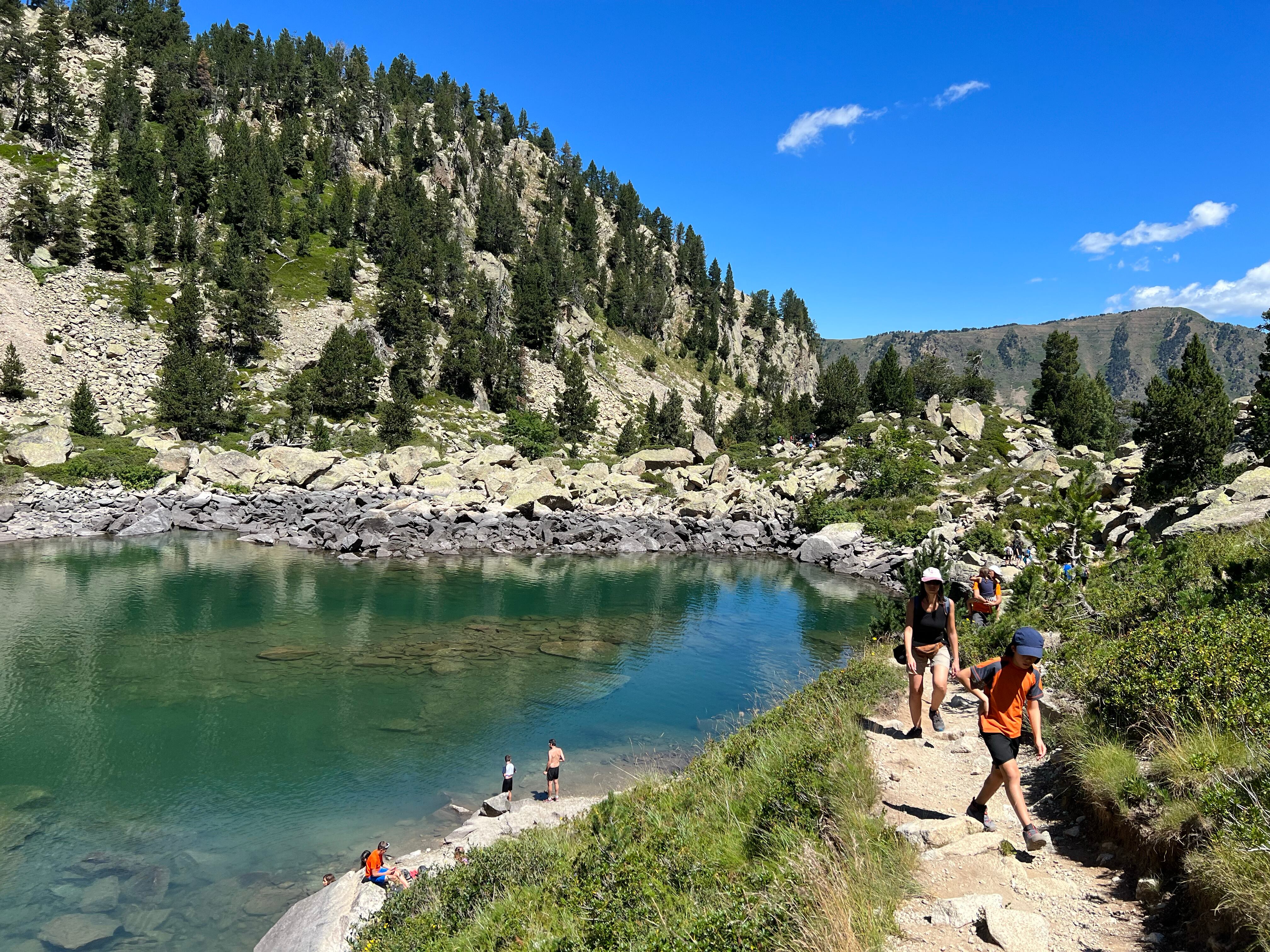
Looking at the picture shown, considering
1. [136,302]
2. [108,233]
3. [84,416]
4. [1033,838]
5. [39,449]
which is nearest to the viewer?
[1033,838]

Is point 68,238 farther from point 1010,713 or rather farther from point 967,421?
point 967,421

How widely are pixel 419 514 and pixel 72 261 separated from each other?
52.2 metres

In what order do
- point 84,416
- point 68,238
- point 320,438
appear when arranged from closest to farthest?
point 84,416, point 320,438, point 68,238

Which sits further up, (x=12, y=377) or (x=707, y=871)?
(x=12, y=377)

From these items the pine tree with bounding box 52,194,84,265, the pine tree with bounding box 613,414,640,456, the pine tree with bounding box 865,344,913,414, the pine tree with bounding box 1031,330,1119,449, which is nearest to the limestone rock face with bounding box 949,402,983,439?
the pine tree with bounding box 865,344,913,414

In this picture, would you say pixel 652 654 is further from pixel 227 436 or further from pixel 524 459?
pixel 227 436

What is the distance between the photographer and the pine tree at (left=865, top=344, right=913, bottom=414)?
79.7m

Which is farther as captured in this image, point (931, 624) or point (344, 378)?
point (344, 378)

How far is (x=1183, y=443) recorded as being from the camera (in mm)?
34469

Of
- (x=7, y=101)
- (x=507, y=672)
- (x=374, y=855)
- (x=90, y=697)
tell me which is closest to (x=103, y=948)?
(x=374, y=855)

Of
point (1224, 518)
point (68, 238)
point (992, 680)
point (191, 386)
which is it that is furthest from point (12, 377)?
point (1224, 518)

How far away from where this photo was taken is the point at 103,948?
32.6 feet

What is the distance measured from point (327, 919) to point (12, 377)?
6245cm

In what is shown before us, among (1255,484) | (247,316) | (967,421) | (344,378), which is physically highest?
(247,316)
